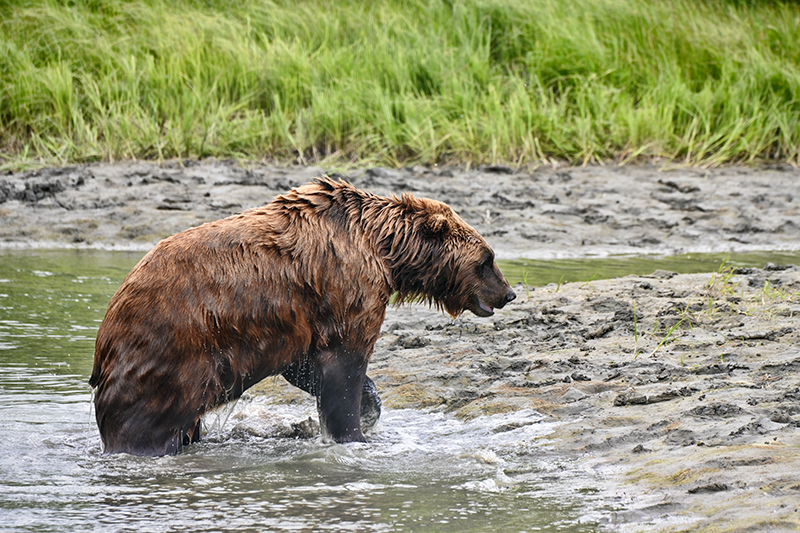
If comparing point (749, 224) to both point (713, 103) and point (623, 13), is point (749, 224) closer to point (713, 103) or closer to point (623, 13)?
point (713, 103)

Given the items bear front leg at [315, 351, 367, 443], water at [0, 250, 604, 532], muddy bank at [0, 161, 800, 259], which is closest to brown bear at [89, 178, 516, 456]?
bear front leg at [315, 351, 367, 443]

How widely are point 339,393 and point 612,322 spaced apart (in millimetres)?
2400

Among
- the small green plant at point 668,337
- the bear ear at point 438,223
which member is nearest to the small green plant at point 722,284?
the small green plant at point 668,337

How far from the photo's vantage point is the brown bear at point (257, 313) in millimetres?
4199

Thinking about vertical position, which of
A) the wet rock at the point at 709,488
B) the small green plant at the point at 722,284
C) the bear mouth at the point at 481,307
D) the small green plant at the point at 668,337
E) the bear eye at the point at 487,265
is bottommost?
the small green plant at the point at 722,284

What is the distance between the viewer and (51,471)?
4.33 m

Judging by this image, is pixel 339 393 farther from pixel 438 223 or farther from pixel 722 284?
pixel 722 284

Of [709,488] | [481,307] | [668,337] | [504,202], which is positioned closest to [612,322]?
[668,337]

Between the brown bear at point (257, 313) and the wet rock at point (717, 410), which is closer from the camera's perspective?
the brown bear at point (257, 313)

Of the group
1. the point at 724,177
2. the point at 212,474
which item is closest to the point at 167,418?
the point at 212,474

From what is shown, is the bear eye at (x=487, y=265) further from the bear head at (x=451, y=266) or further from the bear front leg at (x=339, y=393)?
the bear front leg at (x=339, y=393)

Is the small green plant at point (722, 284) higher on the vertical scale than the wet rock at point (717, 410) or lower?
lower

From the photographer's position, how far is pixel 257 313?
4.32 metres

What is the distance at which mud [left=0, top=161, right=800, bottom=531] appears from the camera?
3.94 m
